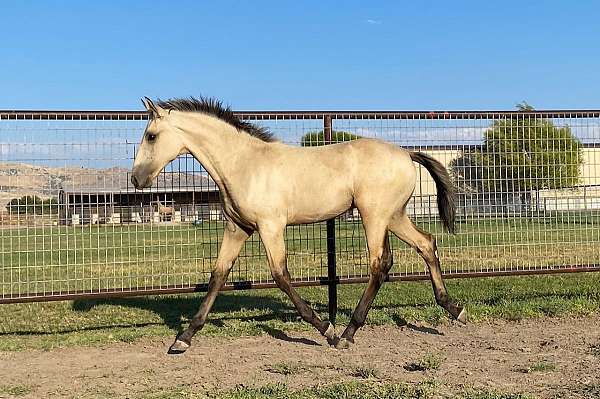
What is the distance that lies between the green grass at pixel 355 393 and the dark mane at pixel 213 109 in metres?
2.78

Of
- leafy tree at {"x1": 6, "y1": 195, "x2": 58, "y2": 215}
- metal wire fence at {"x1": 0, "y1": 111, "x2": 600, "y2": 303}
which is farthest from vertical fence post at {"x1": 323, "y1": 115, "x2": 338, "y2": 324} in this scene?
leafy tree at {"x1": 6, "y1": 195, "x2": 58, "y2": 215}

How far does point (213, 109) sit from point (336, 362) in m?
2.77

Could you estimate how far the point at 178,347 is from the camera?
557cm

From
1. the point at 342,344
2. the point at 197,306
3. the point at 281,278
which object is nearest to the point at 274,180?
the point at 281,278

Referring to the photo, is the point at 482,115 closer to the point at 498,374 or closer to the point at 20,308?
the point at 498,374

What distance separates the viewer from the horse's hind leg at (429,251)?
6.46 m

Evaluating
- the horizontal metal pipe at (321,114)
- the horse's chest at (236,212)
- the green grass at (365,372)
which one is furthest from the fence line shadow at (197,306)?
the horizontal metal pipe at (321,114)

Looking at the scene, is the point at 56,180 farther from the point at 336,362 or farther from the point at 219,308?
the point at 336,362

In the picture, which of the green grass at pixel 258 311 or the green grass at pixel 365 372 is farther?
the green grass at pixel 258 311

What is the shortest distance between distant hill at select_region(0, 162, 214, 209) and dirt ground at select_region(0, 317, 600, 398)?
162cm

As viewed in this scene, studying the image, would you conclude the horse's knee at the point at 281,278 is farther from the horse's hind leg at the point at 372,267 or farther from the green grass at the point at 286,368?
the green grass at the point at 286,368

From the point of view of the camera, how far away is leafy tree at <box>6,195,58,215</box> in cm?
621

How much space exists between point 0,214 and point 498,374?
4.97 metres

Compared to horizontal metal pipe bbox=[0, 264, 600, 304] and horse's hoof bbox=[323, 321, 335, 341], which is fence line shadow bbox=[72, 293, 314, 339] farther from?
horse's hoof bbox=[323, 321, 335, 341]
